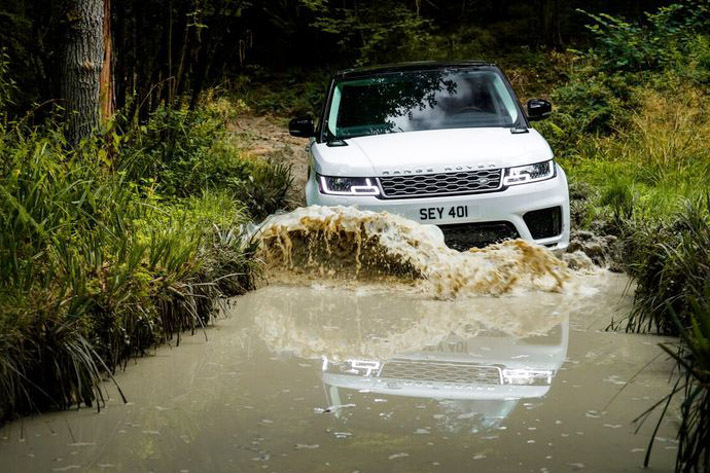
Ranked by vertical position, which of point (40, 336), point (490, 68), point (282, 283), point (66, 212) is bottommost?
point (282, 283)

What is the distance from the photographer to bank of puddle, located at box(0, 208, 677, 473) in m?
3.75

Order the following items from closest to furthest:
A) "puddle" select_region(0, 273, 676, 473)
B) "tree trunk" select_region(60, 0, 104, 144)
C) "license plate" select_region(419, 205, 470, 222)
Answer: "puddle" select_region(0, 273, 676, 473) → "license plate" select_region(419, 205, 470, 222) → "tree trunk" select_region(60, 0, 104, 144)

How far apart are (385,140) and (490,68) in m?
1.60

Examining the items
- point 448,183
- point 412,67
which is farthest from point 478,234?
point 412,67

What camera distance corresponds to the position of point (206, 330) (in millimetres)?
6152

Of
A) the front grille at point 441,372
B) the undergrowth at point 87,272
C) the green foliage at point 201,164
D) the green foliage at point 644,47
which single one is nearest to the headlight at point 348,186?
the undergrowth at point 87,272

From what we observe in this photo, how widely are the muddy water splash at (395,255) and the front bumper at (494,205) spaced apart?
104 mm

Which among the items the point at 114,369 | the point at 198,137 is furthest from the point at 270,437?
the point at 198,137

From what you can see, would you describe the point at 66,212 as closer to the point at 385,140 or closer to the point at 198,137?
the point at 385,140

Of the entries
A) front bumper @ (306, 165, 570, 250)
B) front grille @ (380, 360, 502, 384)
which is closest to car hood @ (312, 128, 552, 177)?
front bumper @ (306, 165, 570, 250)

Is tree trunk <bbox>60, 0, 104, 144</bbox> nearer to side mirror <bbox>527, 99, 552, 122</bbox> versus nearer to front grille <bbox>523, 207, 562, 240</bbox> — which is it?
front grille <bbox>523, 207, 562, 240</bbox>

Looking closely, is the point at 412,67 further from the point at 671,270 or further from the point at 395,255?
the point at 671,270

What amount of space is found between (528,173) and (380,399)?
357 centimetres

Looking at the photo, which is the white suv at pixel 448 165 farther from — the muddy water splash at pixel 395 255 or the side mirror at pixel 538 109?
the muddy water splash at pixel 395 255
